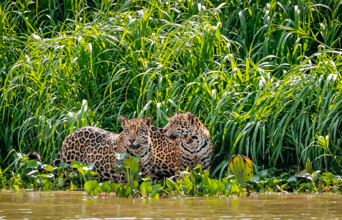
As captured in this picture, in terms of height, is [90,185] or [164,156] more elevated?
[164,156]

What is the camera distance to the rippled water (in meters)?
3.23

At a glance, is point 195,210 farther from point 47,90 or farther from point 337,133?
point 47,90

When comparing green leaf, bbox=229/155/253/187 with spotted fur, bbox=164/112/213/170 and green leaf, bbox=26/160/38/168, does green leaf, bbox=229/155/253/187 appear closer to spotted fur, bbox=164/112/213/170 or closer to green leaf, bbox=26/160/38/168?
spotted fur, bbox=164/112/213/170

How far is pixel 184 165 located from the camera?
532 cm

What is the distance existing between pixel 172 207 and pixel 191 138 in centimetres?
166

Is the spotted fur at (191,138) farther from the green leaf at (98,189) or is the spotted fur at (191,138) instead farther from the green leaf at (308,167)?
the green leaf at (98,189)

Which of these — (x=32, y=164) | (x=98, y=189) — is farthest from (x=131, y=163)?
(x=32, y=164)

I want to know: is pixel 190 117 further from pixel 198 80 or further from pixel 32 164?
pixel 32 164

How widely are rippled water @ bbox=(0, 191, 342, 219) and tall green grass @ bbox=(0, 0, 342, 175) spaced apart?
92 centimetres

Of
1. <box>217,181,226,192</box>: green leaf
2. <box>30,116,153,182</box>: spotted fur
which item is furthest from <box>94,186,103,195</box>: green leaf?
<box>217,181,226,192</box>: green leaf

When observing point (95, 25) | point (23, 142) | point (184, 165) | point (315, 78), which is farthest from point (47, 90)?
point (315, 78)

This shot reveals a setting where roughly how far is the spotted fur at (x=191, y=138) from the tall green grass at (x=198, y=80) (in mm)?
225

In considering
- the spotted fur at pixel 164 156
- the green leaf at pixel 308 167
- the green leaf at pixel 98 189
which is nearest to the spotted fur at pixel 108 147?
the spotted fur at pixel 164 156

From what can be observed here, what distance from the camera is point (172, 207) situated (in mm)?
3672
